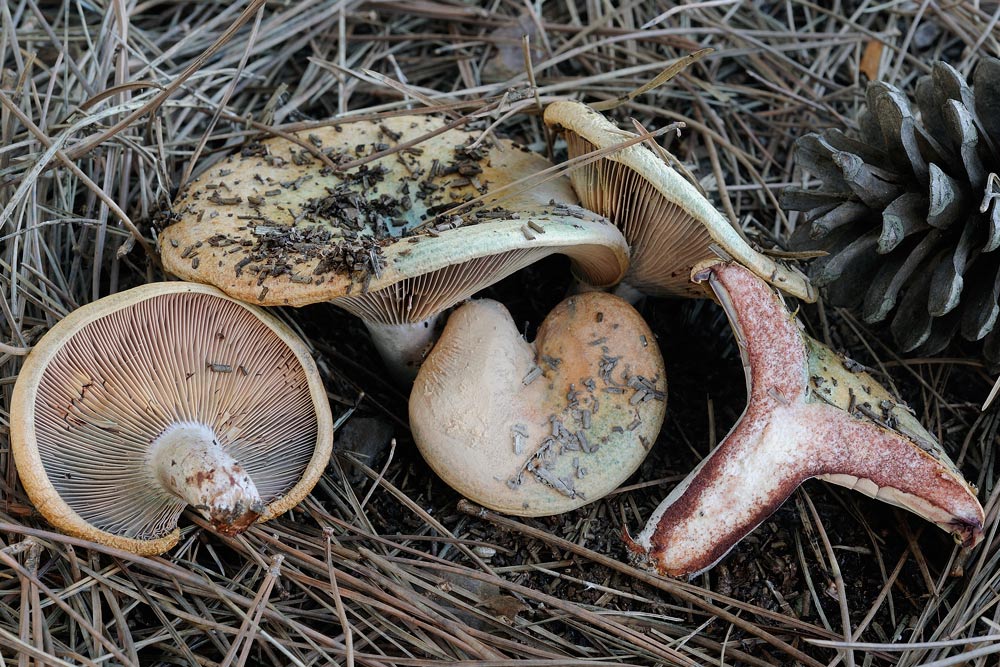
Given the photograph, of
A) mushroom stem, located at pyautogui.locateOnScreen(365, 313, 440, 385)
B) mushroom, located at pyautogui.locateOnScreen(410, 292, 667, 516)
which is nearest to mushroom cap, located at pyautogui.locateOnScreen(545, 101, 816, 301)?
mushroom, located at pyautogui.locateOnScreen(410, 292, 667, 516)

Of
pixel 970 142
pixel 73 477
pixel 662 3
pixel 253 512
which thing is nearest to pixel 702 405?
pixel 970 142

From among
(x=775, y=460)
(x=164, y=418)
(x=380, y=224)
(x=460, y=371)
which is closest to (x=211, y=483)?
(x=164, y=418)

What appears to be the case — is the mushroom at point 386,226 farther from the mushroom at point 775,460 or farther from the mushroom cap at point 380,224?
the mushroom at point 775,460

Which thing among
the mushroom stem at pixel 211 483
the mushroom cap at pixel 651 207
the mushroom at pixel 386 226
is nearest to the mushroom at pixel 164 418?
the mushroom stem at pixel 211 483

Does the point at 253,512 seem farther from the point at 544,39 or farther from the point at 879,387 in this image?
the point at 544,39

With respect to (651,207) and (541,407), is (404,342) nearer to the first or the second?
(541,407)

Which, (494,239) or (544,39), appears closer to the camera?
(494,239)

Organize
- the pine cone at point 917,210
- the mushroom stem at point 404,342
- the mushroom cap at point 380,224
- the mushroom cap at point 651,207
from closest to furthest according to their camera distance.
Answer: the mushroom cap at point 380,224, the mushroom cap at point 651,207, the pine cone at point 917,210, the mushroom stem at point 404,342
